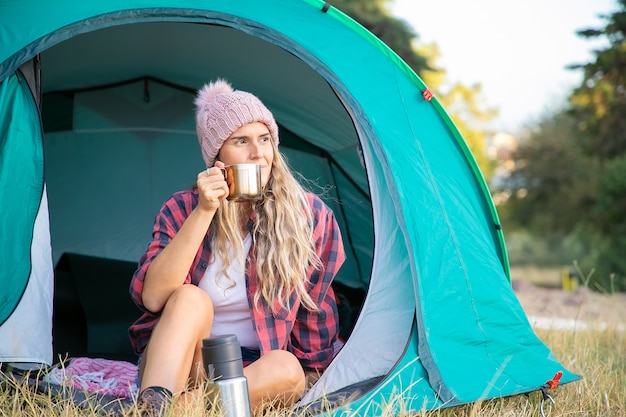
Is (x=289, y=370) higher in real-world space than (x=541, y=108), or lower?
lower

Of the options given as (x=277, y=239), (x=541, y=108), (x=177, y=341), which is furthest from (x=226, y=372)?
(x=541, y=108)

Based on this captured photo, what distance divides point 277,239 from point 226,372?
598 millimetres

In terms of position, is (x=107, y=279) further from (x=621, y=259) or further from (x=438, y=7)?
(x=438, y=7)

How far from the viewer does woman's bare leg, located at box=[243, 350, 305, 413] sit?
1.93m

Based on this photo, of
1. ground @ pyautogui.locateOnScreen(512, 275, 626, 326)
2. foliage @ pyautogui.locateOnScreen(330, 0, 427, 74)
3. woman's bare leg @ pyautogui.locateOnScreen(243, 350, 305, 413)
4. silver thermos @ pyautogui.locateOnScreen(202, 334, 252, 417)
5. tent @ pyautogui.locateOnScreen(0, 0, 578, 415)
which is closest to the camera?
silver thermos @ pyautogui.locateOnScreen(202, 334, 252, 417)

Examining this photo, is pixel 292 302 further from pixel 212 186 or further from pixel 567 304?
pixel 567 304

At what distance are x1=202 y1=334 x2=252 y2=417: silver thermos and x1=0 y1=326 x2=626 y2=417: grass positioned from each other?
48 mm

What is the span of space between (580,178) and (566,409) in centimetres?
929

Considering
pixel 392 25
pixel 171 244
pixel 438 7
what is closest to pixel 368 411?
pixel 171 244

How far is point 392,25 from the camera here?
22.2 feet

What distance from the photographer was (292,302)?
219 cm

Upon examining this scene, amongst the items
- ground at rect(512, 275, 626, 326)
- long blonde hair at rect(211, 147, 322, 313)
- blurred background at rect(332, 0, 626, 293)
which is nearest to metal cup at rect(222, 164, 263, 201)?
long blonde hair at rect(211, 147, 322, 313)

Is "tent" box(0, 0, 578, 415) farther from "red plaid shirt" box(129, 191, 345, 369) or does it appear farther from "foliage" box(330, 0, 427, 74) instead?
"foliage" box(330, 0, 427, 74)

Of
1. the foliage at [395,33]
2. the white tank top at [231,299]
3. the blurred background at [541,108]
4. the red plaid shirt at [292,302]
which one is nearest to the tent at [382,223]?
the red plaid shirt at [292,302]
